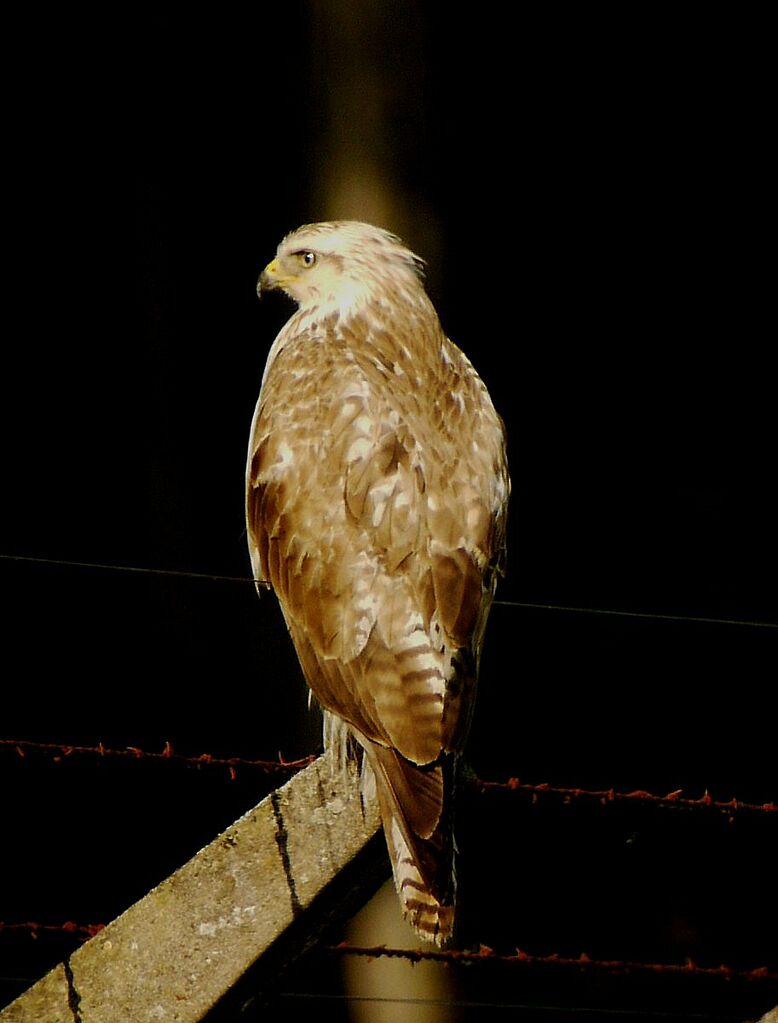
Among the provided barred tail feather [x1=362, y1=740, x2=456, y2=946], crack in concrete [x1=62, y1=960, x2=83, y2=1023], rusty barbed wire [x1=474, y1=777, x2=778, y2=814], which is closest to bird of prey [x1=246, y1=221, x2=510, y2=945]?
barred tail feather [x1=362, y1=740, x2=456, y2=946]

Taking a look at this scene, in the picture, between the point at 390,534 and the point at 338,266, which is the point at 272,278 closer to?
the point at 338,266

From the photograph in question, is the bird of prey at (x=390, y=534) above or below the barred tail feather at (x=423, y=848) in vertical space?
above

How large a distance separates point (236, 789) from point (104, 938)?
7.46 feet

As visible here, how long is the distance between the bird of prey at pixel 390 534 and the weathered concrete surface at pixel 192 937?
23 cm

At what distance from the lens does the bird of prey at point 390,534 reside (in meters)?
2.23

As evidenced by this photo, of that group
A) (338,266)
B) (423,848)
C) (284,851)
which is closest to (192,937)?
(284,851)

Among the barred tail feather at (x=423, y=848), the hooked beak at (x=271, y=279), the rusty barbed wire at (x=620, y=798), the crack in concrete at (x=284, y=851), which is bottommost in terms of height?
the barred tail feather at (x=423, y=848)

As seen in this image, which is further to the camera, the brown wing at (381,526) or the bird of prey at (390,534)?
the brown wing at (381,526)

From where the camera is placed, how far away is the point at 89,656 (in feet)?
13.3

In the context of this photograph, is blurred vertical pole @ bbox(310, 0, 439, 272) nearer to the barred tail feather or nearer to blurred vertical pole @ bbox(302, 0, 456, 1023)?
blurred vertical pole @ bbox(302, 0, 456, 1023)

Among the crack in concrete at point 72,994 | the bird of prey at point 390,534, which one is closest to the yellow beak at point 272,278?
the bird of prey at point 390,534

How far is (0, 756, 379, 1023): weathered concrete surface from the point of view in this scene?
1751 millimetres

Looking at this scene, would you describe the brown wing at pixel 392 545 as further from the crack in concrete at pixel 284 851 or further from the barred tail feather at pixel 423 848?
the crack in concrete at pixel 284 851

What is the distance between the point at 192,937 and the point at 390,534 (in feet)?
3.10
